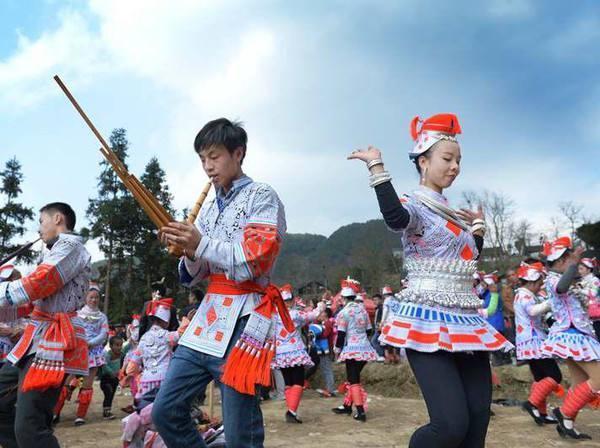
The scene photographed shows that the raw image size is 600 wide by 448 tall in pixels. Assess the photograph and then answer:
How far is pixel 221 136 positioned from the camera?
2.94 metres

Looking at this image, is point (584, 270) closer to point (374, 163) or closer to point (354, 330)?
point (354, 330)

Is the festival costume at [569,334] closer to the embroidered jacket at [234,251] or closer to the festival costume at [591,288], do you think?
the festival costume at [591,288]

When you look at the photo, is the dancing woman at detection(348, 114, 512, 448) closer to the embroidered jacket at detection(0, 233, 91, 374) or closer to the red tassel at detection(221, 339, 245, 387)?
the red tassel at detection(221, 339, 245, 387)

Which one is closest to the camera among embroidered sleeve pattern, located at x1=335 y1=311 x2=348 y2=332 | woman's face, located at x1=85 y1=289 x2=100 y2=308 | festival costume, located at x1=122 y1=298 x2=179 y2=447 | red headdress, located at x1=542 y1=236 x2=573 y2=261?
festival costume, located at x1=122 y1=298 x2=179 y2=447

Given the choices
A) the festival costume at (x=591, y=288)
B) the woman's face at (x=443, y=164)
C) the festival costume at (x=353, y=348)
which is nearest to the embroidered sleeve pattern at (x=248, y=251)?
the woman's face at (x=443, y=164)

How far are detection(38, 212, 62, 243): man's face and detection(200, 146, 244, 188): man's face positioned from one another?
1.85 m

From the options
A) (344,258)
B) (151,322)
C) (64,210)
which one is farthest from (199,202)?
(344,258)

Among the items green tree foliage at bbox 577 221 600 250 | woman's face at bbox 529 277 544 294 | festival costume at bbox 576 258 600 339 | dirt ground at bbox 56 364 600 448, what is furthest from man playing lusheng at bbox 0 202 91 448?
green tree foliage at bbox 577 221 600 250

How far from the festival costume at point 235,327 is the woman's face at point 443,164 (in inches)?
40.0

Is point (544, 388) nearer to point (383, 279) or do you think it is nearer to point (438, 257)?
point (438, 257)

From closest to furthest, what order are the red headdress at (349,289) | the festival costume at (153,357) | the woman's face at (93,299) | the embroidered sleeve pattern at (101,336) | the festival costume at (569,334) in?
the festival costume at (569,334), the festival costume at (153,357), the embroidered sleeve pattern at (101,336), the woman's face at (93,299), the red headdress at (349,289)

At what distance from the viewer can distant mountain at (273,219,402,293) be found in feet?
147

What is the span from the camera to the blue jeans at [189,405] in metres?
2.61

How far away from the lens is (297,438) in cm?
694
